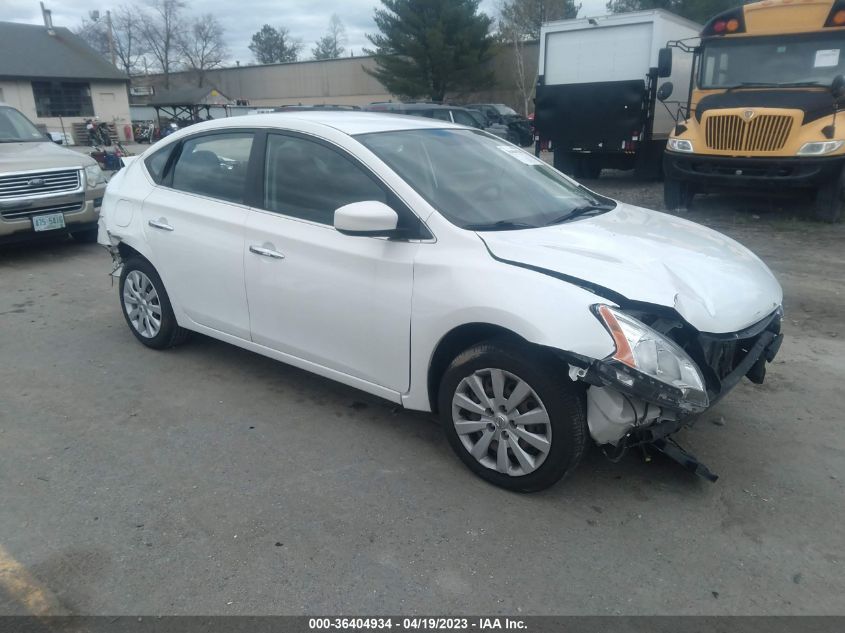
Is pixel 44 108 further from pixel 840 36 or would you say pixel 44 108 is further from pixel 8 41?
pixel 840 36

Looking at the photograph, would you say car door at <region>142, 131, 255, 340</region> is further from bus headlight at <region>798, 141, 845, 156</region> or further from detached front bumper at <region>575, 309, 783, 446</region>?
bus headlight at <region>798, 141, 845, 156</region>

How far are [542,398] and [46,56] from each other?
135ft

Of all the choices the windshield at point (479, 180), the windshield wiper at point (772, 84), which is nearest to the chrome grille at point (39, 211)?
the windshield at point (479, 180)

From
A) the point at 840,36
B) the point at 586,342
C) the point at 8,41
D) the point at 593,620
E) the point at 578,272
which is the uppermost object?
the point at 8,41

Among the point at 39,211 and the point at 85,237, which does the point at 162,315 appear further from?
the point at 85,237

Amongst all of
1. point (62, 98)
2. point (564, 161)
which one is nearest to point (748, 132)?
point (564, 161)

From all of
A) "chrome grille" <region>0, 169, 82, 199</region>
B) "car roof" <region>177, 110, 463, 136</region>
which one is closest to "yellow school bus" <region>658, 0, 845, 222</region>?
"car roof" <region>177, 110, 463, 136</region>

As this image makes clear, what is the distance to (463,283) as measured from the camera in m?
3.23

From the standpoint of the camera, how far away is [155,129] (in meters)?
36.6

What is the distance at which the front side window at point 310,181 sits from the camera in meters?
3.74

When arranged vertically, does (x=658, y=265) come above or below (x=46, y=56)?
below

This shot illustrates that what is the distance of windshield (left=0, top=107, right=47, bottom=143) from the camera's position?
8695 mm

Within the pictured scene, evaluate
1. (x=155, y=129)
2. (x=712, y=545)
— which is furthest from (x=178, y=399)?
(x=155, y=129)

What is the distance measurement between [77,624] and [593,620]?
190 centimetres
